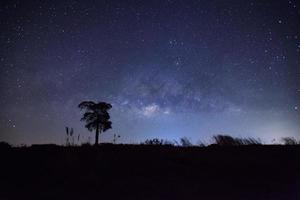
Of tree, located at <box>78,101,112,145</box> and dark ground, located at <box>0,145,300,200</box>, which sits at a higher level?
tree, located at <box>78,101,112,145</box>

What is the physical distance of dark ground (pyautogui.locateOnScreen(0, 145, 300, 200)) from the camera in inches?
397

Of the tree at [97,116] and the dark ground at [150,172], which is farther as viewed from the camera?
the tree at [97,116]

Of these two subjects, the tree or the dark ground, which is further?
the tree

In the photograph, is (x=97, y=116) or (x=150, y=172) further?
(x=97, y=116)

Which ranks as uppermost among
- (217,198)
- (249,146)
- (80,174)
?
(249,146)

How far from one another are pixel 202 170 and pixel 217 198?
2.51 metres

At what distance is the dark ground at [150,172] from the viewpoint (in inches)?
397

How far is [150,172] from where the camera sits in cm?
1187

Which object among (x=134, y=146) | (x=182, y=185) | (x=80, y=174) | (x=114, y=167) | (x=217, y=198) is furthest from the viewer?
(x=134, y=146)

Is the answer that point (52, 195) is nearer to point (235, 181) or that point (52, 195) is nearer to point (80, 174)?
point (80, 174)

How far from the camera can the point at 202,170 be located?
12.2 m

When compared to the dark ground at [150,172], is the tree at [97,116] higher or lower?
higher

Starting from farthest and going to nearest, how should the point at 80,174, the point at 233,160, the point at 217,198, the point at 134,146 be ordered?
the point at 134,146, the point at 233,160, the point at 80,174, the point at 217,198

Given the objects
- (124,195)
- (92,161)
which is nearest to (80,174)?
(92,161)
